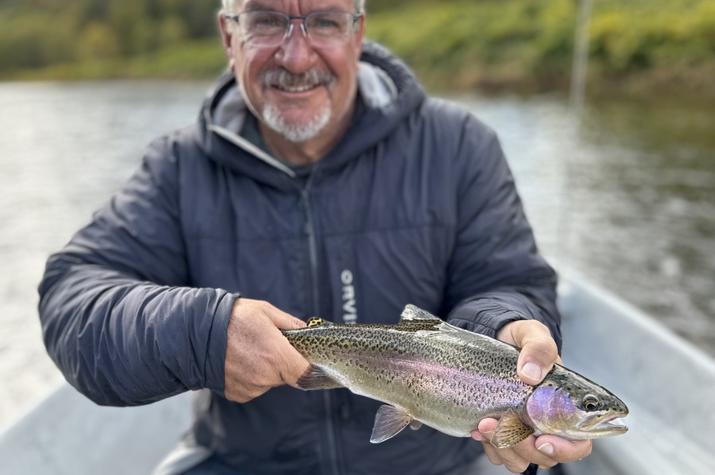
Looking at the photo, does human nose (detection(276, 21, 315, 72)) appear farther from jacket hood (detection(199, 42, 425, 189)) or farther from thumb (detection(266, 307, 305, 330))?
thumb (detection(266, 307, 305, 330))

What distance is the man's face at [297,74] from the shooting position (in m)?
2.91

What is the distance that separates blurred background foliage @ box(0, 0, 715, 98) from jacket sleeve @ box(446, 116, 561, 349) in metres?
2.18

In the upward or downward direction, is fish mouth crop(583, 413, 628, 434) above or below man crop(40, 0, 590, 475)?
below

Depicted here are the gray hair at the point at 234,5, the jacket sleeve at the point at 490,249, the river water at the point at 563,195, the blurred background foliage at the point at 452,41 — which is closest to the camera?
the jacket sleeve at the point at 490,249

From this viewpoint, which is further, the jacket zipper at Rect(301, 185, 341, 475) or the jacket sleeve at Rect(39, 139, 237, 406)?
the jacket zipper at Rect(301, 185, 341, 475)

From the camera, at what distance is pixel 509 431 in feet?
7.14

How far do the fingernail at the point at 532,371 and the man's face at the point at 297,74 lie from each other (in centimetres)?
140

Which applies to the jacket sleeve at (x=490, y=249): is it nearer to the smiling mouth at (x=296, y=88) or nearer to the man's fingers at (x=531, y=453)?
the man's fingers at (x=531, y=453)

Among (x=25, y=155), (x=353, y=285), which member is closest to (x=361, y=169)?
(x=353, y=285)

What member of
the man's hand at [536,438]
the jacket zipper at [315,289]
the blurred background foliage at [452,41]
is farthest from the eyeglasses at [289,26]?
the blurred background foliage at [452,41]

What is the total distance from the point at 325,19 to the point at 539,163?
19.5 metres

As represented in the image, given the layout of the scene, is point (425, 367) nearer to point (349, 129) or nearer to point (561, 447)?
point (561, 447)

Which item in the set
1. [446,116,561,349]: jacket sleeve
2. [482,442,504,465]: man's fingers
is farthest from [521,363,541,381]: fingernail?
[446,116,561,349]: jacket sleeve

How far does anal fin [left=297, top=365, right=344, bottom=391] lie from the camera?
2.41 meters
